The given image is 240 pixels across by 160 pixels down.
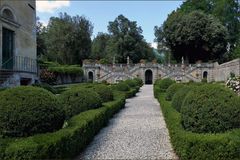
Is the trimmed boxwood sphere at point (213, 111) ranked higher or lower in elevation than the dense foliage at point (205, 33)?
lower

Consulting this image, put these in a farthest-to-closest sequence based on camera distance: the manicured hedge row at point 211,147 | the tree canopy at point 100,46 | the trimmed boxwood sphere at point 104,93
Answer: the tree canopy at point 100,46 < the trimmed boxwood sphere at point 104,93 < the manicured hedge row at point 211,147

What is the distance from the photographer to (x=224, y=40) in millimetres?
55875

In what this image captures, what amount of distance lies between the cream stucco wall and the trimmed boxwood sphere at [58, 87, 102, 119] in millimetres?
9321

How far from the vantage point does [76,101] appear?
1123 cm

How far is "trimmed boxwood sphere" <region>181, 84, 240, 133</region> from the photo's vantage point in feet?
24.1

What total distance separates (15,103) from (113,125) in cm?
581

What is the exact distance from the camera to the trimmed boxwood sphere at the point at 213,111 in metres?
7.34

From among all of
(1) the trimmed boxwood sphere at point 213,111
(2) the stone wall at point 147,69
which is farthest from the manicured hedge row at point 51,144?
(2) the stone wall at point 147,69

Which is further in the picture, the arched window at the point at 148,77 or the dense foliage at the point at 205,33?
the arched window at the point at 148,77

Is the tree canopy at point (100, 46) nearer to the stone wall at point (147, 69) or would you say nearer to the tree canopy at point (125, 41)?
the tree canopy at point (125, 41)

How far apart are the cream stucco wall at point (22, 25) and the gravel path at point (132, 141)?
9729mm

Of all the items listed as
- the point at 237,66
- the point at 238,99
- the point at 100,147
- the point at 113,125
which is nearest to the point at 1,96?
the point at 100,147

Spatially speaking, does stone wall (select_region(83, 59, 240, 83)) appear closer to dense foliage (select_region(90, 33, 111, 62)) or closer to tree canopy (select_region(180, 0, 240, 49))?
tree canopy (select_region(180, 0, 240, 49))

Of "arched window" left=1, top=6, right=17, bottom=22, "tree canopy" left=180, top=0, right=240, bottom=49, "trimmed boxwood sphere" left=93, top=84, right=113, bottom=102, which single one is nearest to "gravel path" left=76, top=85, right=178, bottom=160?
"trimmed boxwood sphere" left=93, top=84, right=113, bottom=102
